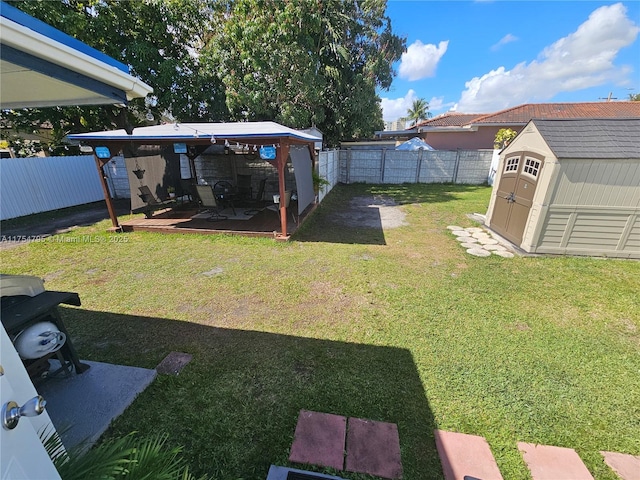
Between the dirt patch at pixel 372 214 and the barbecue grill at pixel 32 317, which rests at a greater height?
the barbecue grill at pixel 32 317

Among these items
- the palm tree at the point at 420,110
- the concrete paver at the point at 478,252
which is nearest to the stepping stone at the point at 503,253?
the concrete paver at the point at 478,252

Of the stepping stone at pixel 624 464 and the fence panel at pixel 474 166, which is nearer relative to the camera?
the stepping stone at pixel 624 464

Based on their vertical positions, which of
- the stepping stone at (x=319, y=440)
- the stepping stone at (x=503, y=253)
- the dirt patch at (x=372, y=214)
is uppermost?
the stepping stone at (x=319, y=440)

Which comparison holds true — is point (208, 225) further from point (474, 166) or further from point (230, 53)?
point (474, 166)

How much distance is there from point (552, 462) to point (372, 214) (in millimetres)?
7378

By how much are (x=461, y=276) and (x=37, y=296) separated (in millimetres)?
5237

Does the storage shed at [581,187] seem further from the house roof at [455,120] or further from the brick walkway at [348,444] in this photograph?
the house roof at [455,120]

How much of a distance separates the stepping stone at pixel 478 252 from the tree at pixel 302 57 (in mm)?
7308

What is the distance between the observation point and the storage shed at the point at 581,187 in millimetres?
4695

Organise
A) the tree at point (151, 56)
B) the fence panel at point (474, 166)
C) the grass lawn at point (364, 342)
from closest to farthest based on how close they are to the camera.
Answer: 1. the grass lawn at point (364, 342)
2. the tree at point (151, 56)
3. the fence panel at point (474, 166)

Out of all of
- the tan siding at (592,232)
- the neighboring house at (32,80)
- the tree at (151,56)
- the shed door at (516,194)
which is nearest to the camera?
the neighboring house at (32,80)

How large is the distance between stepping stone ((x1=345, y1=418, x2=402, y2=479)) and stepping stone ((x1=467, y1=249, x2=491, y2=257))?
14.7 ft

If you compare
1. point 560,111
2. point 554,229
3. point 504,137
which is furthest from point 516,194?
point 560,111

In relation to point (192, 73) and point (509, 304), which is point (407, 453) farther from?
point (192, 73)
